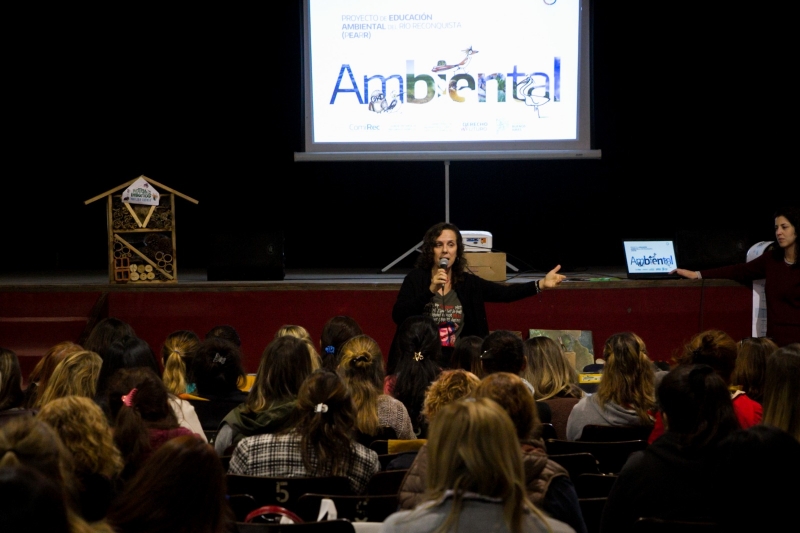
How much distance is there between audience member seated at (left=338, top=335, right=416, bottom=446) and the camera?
309 cm

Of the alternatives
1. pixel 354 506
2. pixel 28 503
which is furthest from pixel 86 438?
pixel 28 503

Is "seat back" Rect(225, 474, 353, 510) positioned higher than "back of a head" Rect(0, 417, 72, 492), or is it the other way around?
"back of a head" Rect(0, 417, 72, 492)

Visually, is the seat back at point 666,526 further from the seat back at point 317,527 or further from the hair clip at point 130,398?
the hair clip at point 130,398

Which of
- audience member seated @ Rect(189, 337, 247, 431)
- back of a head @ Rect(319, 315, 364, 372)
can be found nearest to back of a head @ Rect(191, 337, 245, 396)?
audience member seated @ Rect(189, 337, 247, 431)

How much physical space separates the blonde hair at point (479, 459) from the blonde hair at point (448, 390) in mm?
961

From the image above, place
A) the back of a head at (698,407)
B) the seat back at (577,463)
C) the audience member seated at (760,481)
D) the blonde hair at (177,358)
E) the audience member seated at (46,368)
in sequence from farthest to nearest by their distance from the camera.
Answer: the blonde hair at (177,358), the audience member seated at (46,368), the seat back at (577,463), the back of a head at (698,407), the audience member seated at (760,481)

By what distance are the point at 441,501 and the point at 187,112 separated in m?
7.69

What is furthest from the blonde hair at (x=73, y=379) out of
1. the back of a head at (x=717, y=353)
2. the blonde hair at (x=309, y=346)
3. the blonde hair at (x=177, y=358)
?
the back of a head at (x=717, y=353)

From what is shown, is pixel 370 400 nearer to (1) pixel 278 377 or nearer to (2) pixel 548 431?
(1) pixel 278 377

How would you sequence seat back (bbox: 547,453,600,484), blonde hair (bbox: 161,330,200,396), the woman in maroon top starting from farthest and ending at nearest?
1. the woman in maroon top
2. blonde hair (bbox: 161,330,200,396)
3. seat back (bbox: 547,453,600,484)

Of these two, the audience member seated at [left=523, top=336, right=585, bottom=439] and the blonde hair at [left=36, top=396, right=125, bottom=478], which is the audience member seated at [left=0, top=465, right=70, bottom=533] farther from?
the audience member seated at [left=523, top=336, right=585, bottom=439]

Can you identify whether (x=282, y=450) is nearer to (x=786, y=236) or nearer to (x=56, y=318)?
(x=786, y=236)

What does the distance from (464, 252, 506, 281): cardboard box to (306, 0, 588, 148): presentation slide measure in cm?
124

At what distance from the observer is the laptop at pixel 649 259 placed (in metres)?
6.46
